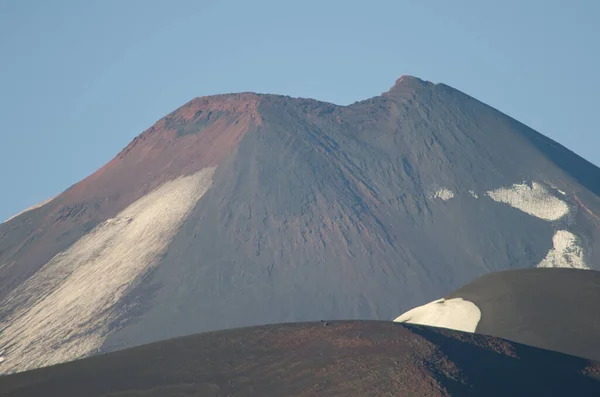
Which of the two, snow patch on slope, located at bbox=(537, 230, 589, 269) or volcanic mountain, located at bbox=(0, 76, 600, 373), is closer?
volcanic mountain, located at bbox=(0, 76, 600, 373)

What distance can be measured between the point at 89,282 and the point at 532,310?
51557mm

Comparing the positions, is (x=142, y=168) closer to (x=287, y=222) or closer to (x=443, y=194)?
(x=287, y=222)

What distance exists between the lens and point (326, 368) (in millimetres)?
37062

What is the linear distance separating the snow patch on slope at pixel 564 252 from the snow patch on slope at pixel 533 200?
9.39 ft

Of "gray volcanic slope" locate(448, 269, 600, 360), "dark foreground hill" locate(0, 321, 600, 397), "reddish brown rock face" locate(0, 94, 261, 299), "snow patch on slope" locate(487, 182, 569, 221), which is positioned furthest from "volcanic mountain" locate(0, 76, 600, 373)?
"dark foreground hill" locate(0, 321, 600, 397)

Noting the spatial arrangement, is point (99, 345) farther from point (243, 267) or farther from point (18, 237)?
point (18, 237)

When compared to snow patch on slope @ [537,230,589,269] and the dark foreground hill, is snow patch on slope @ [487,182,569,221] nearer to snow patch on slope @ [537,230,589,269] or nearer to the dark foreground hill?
snow patch on slope @ [537,230,589,269]

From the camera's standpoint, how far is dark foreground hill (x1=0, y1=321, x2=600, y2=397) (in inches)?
1391

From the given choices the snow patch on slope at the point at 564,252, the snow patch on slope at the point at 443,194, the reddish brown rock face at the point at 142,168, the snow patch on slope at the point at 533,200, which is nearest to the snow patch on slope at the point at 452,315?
the snow patch on slope at the point at 564,252

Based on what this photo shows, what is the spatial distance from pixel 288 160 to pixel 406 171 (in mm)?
13110

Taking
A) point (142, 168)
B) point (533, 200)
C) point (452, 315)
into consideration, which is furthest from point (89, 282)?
point (452, 315)

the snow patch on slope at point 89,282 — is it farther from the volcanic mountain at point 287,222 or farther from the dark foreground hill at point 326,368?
the dark foreground hill at point 326,368

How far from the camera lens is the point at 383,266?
94.9 metres

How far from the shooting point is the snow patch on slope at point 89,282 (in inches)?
3245
